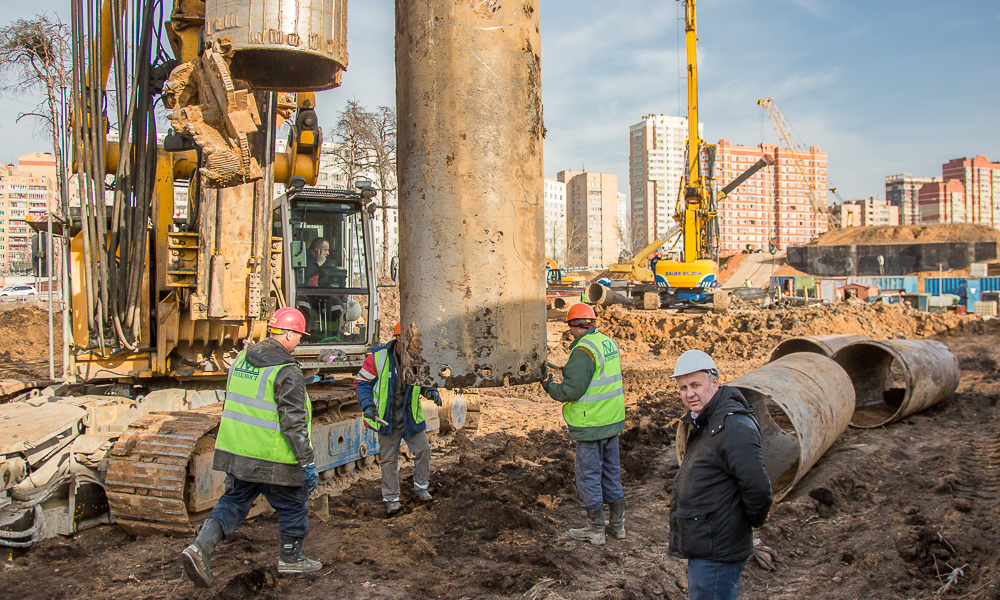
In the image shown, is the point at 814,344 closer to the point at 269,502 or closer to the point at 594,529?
the point at 594,529

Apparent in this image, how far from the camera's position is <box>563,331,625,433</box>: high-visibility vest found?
487cm

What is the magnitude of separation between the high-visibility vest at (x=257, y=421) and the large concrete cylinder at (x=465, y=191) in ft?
3.56

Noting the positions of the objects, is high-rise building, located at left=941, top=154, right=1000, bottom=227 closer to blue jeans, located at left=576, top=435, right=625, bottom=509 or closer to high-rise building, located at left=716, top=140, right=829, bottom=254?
high-rise building, located at left=716, top=140, right=829, bottom=254

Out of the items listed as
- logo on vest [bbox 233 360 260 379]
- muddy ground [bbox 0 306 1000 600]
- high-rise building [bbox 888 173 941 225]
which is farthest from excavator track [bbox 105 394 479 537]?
high-rise building [bbox 888 173 941 225]

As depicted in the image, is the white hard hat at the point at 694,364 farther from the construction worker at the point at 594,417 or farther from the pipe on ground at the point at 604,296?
the pipe on ground at the point at 604,296

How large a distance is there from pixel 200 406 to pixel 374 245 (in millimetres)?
2395

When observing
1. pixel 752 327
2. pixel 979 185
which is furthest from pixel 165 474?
pixel 979 185

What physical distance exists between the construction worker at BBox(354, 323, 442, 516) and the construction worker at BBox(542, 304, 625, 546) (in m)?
1.42

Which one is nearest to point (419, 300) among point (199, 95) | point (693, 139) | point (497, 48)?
point (497, 48)

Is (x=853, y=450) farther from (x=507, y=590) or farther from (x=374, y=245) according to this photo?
(x=374, y=245)

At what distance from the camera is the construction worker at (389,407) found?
5.54m

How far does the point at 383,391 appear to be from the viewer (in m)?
5.58

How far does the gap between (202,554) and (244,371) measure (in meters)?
1.05

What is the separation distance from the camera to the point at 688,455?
297cm
